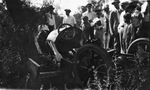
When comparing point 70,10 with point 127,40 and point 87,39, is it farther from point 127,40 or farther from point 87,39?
point 127,40

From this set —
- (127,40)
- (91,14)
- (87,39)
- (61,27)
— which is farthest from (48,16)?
(127,40)

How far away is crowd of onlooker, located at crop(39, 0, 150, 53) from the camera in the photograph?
576 cm

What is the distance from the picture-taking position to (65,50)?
294 inches

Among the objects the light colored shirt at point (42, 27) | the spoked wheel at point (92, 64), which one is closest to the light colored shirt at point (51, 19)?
the light colored shirt at point (42, 27)

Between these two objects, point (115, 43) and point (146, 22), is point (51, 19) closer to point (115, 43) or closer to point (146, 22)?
point (115, 43)

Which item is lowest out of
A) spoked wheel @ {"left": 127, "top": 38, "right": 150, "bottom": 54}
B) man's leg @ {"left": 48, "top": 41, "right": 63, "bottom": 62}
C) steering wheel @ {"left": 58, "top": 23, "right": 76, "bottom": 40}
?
spoked wheel @ {"left": 127, "top": 38, "right": 150, "bottom": 54}

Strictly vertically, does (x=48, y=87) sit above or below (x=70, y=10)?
below

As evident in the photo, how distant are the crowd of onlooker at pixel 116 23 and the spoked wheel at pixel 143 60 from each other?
23cm

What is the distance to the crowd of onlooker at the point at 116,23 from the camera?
5764 mm

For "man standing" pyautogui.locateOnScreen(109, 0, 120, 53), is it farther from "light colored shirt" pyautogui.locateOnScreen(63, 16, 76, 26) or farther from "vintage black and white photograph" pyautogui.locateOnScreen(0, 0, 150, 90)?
"light colored shirt" pyautogui.locateOnScreen(63, 16, 76, 26)

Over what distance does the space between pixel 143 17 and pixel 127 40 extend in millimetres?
603

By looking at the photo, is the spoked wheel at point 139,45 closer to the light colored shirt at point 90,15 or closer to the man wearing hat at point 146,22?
the man wearing hat at point 146,22

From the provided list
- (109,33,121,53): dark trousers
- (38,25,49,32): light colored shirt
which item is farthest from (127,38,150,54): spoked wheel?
(38,25,49,32): light colored shirt

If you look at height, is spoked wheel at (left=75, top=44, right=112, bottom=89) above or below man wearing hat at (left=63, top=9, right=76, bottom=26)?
below
